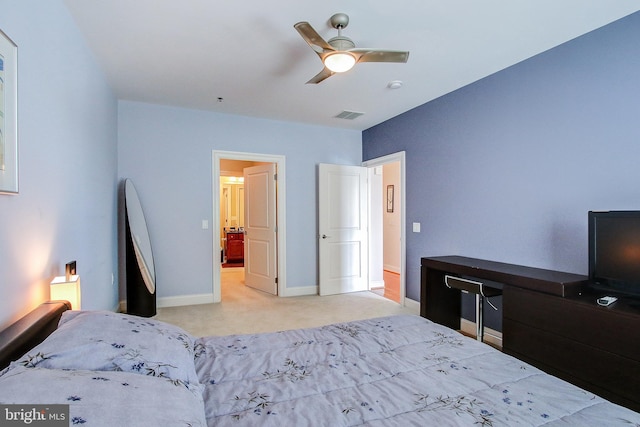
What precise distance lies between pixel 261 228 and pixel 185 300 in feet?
5.01

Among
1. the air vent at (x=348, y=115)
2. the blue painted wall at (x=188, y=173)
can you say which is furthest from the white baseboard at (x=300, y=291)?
the air vent at (x=348, y=115)

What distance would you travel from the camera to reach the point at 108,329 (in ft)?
4.01

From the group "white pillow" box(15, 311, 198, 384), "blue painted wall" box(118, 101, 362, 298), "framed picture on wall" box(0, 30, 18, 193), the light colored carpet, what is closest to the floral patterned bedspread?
"white pillow" box(15, 311, 198, 384)

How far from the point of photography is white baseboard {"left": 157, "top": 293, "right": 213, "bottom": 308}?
14.0 ft

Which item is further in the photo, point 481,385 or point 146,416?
point 481,385

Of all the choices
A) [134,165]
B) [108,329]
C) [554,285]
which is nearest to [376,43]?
[554,285]

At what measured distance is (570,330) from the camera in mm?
2160

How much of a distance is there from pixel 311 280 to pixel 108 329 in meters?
3.96

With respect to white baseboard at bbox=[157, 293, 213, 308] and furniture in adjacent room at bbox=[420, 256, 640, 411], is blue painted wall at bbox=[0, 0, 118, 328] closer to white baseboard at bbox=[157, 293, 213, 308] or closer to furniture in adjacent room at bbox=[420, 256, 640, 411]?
white baseboard at bbox=[157, 293, 213, 308]

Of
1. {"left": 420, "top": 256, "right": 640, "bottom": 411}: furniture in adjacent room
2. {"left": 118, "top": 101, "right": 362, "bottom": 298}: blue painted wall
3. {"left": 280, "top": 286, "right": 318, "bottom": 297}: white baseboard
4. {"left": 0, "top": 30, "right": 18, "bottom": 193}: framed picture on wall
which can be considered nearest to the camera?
{"left": 0, "top": 30, "right": 18, "bottom": 193}: framed picture on wall

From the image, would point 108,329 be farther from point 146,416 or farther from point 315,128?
point 315,128

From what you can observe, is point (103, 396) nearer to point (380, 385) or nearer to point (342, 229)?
point (380, 385)

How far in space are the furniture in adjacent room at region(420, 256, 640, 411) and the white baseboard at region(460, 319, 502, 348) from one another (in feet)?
2.01

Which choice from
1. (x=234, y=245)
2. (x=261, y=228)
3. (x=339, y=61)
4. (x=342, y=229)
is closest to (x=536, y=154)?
(x=339, y=61)
